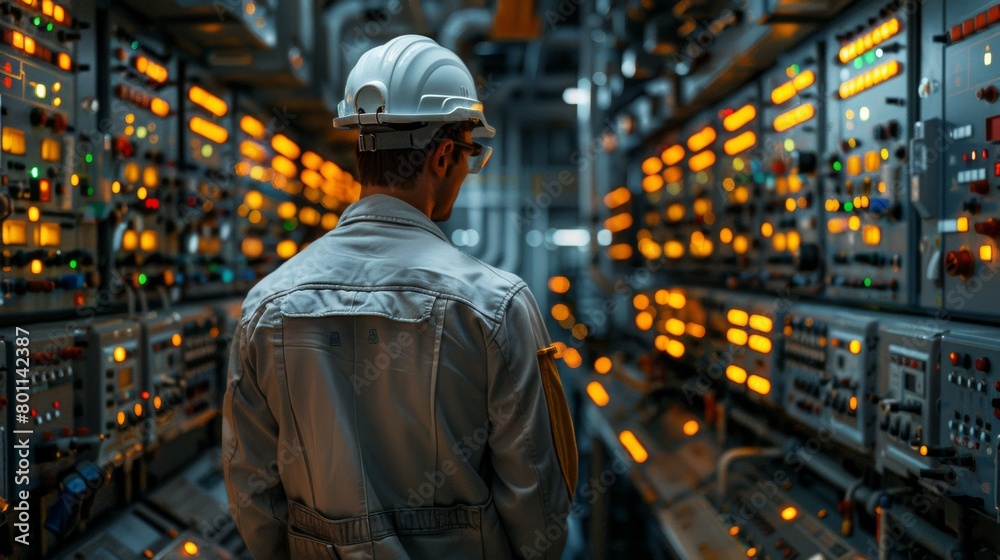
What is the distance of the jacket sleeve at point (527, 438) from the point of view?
1688 millimetres

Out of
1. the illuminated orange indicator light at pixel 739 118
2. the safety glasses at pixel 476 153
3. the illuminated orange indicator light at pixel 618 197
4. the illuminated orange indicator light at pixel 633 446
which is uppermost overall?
the illuminated orange indicator light at pixel 739 118

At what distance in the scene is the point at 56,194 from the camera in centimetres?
269

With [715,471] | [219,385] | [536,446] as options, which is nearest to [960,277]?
[536,446]

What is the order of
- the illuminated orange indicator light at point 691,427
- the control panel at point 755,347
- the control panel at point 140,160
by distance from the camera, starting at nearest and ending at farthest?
1. the control panel at point 140,160
2. the control panel at point 755,347
3. the illuminated orange indicator light at point 691,427

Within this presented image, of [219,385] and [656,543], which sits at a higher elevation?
[219,385]

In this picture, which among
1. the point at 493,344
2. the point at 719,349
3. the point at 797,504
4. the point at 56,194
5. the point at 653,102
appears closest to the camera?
the point at 493,344

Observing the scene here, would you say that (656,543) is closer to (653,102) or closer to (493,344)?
(653,102)

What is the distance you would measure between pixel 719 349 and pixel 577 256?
7.65m

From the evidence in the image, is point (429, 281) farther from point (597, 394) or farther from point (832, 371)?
point (597, 394)

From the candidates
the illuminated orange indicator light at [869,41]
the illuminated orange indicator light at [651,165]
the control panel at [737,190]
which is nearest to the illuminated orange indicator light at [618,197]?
the illuminated orange indicator light at [651,165]

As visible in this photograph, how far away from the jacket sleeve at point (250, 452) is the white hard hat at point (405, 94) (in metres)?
0.59

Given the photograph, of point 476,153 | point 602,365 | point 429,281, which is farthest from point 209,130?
point 602,365

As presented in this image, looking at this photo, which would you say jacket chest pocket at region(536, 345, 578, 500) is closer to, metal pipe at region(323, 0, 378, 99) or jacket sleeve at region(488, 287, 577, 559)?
jacket sleeve at region(488, 287, 577, 559)

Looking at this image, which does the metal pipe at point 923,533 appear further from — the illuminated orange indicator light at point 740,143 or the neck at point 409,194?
the illuminated orange indicator light at point 740,143
